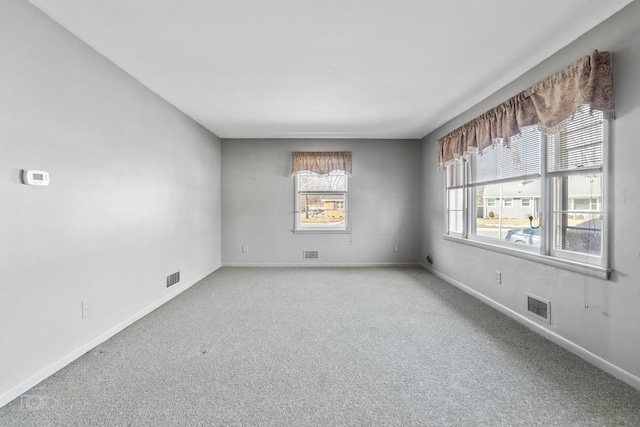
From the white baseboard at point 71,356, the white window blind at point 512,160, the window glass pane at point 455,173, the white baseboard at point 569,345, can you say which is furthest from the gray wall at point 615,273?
the white baseboard at point 71,356

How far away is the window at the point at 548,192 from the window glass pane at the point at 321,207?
236 centimetres

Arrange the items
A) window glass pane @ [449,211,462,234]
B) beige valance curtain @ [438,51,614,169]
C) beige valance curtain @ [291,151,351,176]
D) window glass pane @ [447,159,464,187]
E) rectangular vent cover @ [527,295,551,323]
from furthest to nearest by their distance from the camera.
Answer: beige valance curtain @ [291,151,351,176] → window glass pane @ [449,211,462,234] → window glass pane @ [447,159,464,187] → rectangular vent cover @ [527,295,551,323] → beige valance curtain @ [438,51,614,169]

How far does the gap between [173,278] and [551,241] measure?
412 cm

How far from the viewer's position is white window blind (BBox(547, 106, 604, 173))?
207 centimetres

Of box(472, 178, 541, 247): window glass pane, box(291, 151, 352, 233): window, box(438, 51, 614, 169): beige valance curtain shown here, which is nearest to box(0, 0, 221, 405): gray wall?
box(291, 151, 352, 233): window

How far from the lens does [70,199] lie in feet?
6.90

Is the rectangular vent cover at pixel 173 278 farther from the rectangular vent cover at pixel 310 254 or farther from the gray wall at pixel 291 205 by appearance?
the rectangular vent cover at pixel 310 254

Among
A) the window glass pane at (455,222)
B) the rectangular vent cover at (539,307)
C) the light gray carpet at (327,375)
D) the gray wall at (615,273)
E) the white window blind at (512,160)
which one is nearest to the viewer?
the light gray carpet at (327,375)

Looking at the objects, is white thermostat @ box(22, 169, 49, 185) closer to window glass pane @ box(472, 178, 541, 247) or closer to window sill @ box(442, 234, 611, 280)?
window sill @ box(442, 234, 611, 280)

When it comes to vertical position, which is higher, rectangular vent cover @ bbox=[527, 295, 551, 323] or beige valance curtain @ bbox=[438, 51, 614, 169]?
beige valance curtain @ bbox=[438, 51, 614, 169]

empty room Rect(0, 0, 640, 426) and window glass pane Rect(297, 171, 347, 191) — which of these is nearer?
empty room Rect(0, 0, 640, 426)

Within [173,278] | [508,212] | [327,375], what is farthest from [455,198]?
[173,278]

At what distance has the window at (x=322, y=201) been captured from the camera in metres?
5.38

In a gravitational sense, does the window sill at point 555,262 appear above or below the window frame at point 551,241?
below
